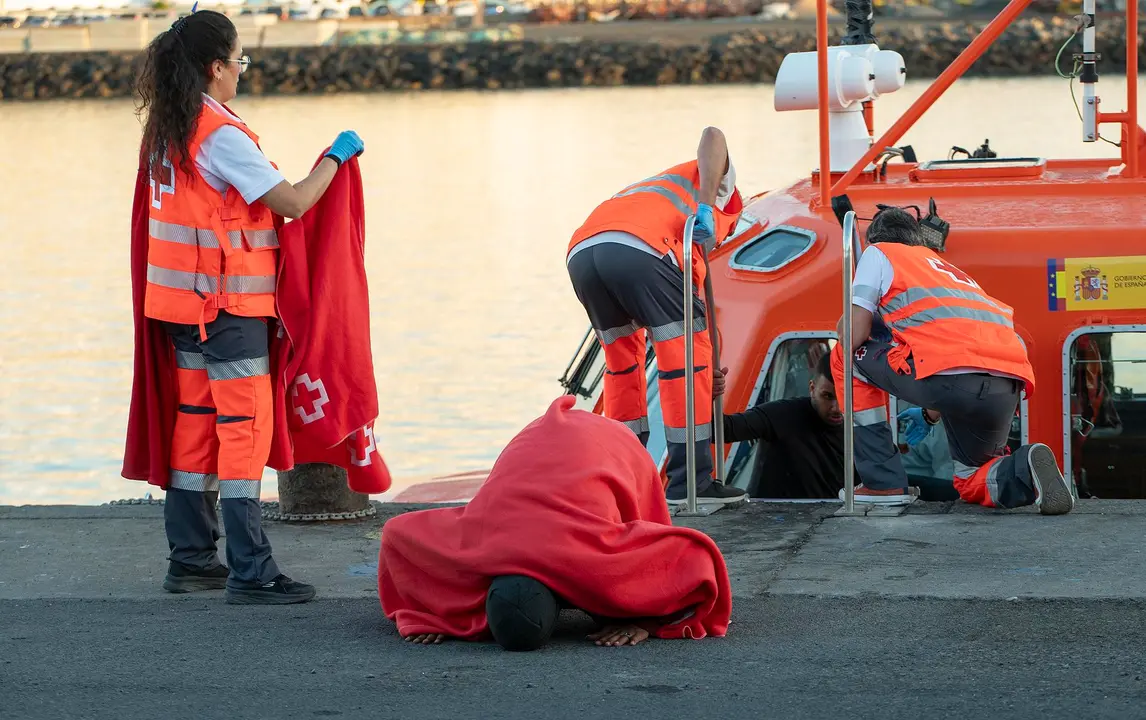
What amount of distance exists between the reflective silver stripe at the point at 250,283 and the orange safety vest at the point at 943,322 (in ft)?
7.54

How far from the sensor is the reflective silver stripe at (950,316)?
628cm

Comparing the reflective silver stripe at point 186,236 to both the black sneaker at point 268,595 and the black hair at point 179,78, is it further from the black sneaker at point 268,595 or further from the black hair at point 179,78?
the black sneaker at point 268,595

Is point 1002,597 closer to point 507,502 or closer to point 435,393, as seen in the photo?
point 507,502

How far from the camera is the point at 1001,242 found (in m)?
6.91

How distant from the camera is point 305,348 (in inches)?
223

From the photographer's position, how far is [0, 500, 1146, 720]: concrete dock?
14.2 ft

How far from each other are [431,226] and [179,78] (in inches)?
1133

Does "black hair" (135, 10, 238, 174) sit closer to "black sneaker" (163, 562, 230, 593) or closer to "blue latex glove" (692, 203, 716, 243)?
"black sneaker" (163, 562, 230, 593)

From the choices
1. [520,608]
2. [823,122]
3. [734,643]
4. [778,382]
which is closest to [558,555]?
[520,608]

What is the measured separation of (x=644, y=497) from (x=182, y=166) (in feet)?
5.84

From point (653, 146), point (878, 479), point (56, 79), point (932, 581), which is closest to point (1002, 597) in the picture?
point (932, 581)

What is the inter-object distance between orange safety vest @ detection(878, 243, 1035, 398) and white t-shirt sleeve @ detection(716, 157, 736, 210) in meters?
0.82

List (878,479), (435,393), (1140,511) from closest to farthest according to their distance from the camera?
1. (1140,511)
2. (878,479)
3. (435,393)

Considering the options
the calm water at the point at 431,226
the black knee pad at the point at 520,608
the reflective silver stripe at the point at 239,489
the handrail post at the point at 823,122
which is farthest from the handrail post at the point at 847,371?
the calm water at the point at 431,226
